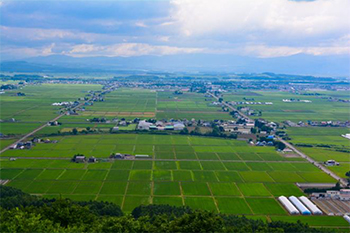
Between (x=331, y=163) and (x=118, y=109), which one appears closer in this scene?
(x=331, y=163)

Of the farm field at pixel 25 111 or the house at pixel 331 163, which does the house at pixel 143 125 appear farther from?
the house at pixel 331 163

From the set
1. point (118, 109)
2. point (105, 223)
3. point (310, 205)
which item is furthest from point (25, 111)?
point (310, 205)

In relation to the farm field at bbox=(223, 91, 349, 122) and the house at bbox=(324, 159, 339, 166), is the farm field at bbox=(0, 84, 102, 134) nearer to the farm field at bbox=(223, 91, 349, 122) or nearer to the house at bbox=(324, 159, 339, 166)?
the house at bbox=(324, 159, 339, 166)

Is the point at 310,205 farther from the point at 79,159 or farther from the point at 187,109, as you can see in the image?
the point at 187,109

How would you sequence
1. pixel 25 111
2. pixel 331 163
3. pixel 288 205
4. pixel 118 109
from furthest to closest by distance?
pixel 118 109 → pixel 25 111 → pixel 331 163 → pixel 288 205

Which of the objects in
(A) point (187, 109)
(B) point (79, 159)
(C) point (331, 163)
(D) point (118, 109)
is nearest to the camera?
(B) point (79, 159)

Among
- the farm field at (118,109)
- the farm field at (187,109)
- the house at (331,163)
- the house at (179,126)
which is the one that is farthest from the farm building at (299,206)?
the farm field at (118,109)
